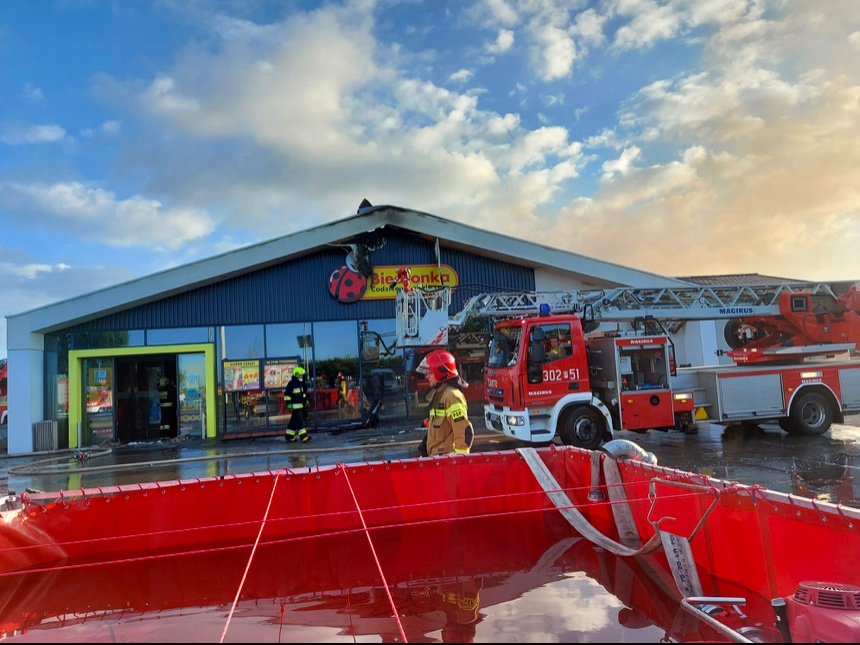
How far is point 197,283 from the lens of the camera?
613 inches

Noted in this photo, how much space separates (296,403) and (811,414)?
11.3 meters

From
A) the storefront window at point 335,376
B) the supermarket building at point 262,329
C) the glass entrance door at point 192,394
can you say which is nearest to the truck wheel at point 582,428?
the supermarket building at point 262,329

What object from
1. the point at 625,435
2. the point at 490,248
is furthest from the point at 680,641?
the point at 490,248

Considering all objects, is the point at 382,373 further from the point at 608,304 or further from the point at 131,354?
the point at 608,304

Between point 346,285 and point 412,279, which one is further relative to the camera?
point 412,279

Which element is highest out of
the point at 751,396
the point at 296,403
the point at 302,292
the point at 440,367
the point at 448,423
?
the point at 302,292

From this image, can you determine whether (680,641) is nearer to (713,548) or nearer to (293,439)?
(713,548)

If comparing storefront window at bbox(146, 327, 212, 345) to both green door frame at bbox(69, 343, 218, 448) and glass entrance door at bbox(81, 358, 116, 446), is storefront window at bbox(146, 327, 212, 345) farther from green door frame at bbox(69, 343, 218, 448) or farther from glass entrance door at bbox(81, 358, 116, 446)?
glass entrance door at bbox(81, 358, 116, 446)

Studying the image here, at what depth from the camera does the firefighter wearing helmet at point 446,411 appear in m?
5.36

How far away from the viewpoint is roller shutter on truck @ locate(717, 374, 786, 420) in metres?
10.7

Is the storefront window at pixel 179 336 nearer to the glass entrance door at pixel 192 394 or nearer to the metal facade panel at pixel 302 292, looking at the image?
the metal facade panel at pixel 302 292

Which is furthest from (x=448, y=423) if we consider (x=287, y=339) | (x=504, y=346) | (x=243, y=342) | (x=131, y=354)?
(x=131, y=354)

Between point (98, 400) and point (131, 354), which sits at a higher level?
point (131, 354)

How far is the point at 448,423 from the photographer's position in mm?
5758
